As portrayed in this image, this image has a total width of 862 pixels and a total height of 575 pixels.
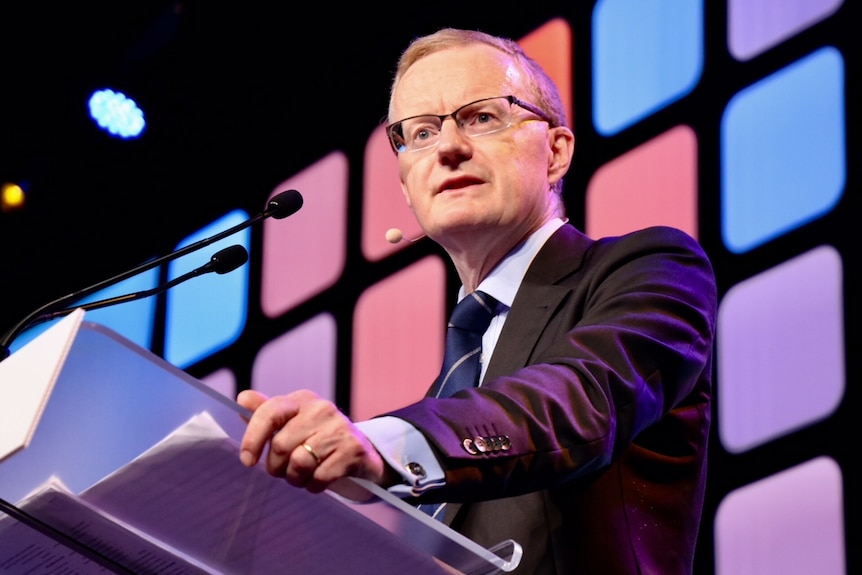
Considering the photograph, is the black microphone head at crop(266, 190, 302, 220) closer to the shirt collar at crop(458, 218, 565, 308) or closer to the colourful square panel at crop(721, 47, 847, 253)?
the shirt collar at crop(458, 218, 565, 308)

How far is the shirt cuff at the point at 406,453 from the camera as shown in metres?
1.04

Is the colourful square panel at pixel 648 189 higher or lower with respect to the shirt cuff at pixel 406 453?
higher

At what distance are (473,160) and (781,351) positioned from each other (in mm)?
867

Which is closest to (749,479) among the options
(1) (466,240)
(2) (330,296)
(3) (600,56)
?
(1) (466,240)

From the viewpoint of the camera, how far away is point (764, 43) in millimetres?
2811

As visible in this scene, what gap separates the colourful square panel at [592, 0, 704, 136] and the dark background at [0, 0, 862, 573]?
0.25 m

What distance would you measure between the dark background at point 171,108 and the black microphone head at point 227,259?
68.8 inches

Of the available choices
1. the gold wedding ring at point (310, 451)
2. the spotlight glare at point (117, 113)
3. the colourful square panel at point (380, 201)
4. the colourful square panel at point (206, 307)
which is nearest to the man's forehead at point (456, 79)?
the gold wedding ring at point (310, 451)

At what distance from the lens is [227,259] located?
1952 mm

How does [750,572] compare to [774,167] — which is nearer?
[750,572]

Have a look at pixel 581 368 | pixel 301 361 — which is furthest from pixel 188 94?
pixel 581 368

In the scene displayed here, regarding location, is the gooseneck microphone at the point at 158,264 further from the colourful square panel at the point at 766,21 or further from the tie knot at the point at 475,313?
the colourful square panel at the point at 766,21

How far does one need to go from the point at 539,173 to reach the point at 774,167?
0.76 metres

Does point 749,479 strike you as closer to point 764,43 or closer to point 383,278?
point 764,43
